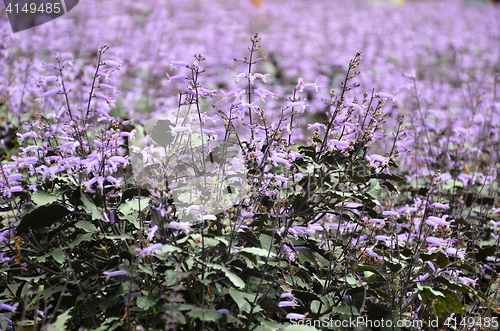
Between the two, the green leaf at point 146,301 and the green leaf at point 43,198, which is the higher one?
the green leaf at point 43,198

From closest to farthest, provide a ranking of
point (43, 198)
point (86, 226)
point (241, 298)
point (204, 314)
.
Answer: point (204, 314)
point (241, 298)
point (43, 198)
point (86, 226)

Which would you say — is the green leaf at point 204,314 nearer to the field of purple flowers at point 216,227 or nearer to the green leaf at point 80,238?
the field of purple flowers at point 216,227

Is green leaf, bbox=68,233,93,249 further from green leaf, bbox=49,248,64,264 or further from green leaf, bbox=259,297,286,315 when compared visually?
green leaf, bbox=259,297,286,315

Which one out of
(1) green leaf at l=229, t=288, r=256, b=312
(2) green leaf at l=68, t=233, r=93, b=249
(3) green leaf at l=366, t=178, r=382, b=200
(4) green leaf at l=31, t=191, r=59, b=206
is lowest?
(1) green leaf at l=229, t=288, r=256, b=312

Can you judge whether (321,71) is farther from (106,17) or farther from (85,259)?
(85,259)

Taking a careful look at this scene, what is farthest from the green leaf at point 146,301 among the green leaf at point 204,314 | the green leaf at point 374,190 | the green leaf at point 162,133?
the green leaf at point 374,190

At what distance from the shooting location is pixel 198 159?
99.4 inches

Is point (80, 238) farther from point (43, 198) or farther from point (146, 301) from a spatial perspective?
point (146, 301)

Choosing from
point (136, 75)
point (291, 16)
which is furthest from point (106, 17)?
point (291, 16)

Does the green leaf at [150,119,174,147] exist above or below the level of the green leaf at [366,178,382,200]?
above

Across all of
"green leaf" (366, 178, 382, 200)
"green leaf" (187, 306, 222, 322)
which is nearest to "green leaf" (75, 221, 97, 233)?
"green leaf" (187, 306, 222, 322)

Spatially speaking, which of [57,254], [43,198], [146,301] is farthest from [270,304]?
[43,198]

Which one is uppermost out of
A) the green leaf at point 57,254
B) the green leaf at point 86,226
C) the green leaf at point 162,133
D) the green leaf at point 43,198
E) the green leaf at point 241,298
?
the green leaf at point 162,133

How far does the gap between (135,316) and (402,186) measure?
3383mm
